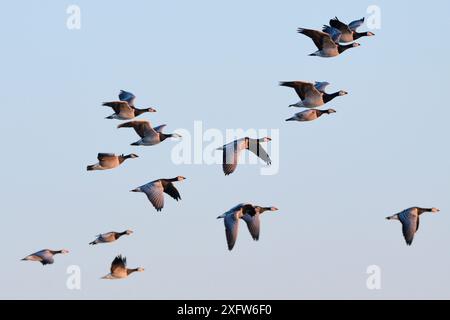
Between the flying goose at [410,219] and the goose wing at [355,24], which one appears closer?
the flying goose at [410,219]

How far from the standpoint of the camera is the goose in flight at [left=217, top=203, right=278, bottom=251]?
30828 millimetres

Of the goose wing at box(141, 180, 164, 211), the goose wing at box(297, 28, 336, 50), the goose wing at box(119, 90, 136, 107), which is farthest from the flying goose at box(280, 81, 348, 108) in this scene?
the goose wing at box(119, 90, 136, 107)

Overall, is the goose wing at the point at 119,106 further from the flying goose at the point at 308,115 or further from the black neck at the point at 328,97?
the black neck at the point at 328,97

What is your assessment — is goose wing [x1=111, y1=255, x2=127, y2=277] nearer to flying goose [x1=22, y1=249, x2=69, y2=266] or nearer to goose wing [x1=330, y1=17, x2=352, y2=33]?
flying goose [x1=22, y1=249, x2=69, y2=266]

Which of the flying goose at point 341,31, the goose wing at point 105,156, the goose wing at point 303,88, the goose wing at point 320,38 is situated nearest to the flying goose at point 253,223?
the goose wing at point 303,88

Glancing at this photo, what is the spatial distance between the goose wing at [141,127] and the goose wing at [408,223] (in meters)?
6.94

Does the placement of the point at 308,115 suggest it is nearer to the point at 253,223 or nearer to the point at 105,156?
the point at 253,223

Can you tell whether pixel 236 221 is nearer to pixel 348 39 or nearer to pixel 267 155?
pixel 267 155

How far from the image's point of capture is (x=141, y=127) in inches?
1316

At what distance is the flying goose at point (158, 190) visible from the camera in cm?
3234

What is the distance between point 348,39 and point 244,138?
17.3 ft

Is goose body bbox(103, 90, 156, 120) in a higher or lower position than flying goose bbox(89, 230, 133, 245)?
higher
